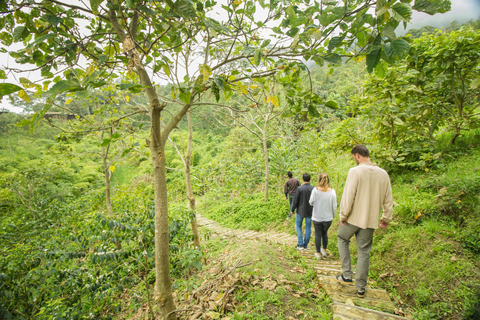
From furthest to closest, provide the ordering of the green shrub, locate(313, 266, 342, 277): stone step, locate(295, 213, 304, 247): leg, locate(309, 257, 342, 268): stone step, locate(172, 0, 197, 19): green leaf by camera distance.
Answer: the green shrub, locate(295, 213, 304, 247): leg, locate(309, 257, 342, 268): stone step, locate(313, 266, 342, 277): stone step, locate(172, 0, 197, 19): green leaf

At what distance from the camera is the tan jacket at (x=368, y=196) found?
7.97 feet

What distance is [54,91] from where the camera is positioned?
0.89 metres

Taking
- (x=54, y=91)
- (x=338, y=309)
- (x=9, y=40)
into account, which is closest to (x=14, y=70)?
(x=9, y=40)

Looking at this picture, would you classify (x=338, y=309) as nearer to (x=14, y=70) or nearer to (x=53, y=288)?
(x=53, y=288)

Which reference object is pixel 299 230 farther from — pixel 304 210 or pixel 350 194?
pixel 350 194

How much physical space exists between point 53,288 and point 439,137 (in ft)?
25.2

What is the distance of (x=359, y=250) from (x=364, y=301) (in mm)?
533

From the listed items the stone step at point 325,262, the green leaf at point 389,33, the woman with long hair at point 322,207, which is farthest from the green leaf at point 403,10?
the stone step at point 325,262

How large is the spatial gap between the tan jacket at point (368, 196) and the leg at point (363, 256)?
0.12 m

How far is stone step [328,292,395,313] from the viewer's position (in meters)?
2.22

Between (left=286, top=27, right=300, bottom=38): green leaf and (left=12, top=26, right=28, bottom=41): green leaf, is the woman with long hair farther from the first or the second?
(left=12, top=26, right=28, bottom=41): green leaf

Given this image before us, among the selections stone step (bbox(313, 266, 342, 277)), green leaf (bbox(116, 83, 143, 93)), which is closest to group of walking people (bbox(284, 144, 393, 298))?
stone step (bbox(313, 266, 342, 277))

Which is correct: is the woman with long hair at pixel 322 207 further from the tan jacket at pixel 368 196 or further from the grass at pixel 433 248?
the tan jacket at pixel 368 196

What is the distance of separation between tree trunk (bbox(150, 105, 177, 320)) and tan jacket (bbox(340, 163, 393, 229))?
2.14 metres
